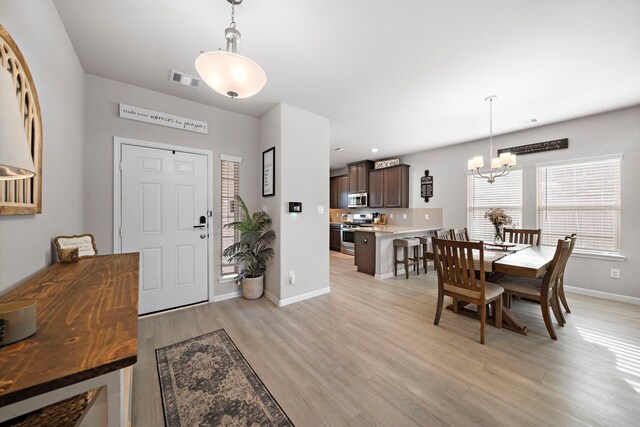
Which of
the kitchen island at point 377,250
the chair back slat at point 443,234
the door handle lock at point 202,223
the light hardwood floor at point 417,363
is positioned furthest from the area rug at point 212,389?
the chair back slat at point 443,234

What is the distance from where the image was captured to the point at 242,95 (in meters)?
1.51

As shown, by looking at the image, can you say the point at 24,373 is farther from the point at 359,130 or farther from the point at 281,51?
the point at 359,130

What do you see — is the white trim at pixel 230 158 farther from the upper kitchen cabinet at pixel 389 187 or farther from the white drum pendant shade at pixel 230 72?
the upper kitchen cabinet at pixel 389 187

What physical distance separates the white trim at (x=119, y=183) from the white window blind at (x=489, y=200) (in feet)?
15.9

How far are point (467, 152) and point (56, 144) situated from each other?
5.94 m

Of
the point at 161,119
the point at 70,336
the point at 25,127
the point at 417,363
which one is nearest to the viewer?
the point at 70,336

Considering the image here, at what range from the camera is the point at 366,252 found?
15.3 ft

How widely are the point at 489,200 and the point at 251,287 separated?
15.2 ft

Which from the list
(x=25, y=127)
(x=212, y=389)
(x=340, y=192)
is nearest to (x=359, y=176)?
(x=340, y=192)

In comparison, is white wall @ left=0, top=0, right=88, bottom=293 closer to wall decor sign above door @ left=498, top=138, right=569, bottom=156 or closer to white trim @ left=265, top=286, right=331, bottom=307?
white trim @ left=265, top=286, right=331, bottom=307

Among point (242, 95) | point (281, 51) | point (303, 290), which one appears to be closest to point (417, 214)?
point (303, 290)

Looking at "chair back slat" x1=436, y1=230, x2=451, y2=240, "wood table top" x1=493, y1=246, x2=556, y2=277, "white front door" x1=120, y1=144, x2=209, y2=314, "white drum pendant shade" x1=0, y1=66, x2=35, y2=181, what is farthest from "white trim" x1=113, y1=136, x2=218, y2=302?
"chair back slat" x1=436, y1=230, x2=451, y2=240

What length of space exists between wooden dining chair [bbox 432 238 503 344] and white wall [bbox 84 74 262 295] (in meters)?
2.69

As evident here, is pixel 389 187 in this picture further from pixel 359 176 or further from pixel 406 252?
pixel 406 252
